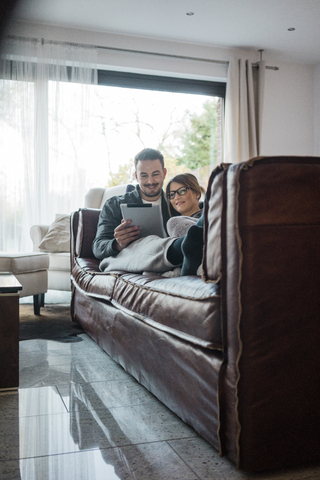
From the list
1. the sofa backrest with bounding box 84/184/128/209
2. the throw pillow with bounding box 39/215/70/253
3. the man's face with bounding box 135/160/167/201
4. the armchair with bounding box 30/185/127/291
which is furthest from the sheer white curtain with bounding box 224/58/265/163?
the man's face with bounding box 135/160/167/201

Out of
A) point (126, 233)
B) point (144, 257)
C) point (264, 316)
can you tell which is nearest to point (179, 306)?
point (264, 316)

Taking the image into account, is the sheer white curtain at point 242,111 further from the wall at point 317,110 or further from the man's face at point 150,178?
the man's face at point 150,178

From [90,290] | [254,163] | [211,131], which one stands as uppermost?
[211,131]

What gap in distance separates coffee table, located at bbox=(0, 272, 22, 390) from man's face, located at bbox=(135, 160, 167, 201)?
1075 mm

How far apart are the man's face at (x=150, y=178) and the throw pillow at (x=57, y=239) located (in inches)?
47.3

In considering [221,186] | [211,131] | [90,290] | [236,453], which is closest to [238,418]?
[236,453]

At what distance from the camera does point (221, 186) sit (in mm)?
1009

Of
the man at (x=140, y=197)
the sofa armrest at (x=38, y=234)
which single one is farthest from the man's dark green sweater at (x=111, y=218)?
the sofa armrest at (x=38, y=234)

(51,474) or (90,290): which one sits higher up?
(90,290)

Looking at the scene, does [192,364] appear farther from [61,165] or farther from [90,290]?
[61,165]

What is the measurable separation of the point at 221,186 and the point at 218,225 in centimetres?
9

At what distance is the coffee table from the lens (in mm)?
1532

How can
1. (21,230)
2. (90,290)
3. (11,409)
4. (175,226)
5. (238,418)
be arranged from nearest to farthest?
1. (238,418)
2. (11,409)
3. (175,226)
4. (90,290)
5. (21,230)

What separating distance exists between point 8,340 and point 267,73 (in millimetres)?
4536
